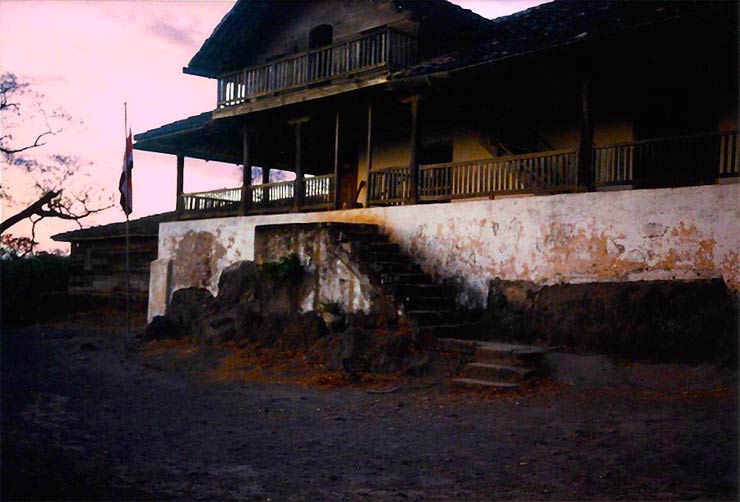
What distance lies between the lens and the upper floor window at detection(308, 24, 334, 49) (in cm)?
1766

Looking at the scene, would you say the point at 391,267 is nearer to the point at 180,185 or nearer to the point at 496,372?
the point at 496,372

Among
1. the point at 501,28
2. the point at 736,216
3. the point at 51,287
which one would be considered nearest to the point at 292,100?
A: the point at 501,28

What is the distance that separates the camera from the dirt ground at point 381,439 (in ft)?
16.1

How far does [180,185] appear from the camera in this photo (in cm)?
1942

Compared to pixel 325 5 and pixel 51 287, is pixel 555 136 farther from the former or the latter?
pixel 51 287

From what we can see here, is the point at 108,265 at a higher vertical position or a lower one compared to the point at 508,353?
higher

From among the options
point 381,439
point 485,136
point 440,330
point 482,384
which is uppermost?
point 485,136

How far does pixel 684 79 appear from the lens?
40.2ft

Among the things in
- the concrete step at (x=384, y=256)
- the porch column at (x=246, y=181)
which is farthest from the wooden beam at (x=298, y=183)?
the concrete step at (x=384, y=256)

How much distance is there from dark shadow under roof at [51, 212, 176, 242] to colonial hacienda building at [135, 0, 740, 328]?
6.17 meters

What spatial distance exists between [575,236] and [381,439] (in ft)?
17.4

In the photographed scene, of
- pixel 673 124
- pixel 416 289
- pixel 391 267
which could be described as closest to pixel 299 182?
pixel 391 267

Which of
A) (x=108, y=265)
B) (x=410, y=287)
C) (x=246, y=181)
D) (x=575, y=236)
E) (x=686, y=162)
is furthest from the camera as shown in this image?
(x=108, y=265)

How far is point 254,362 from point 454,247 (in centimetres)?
405
